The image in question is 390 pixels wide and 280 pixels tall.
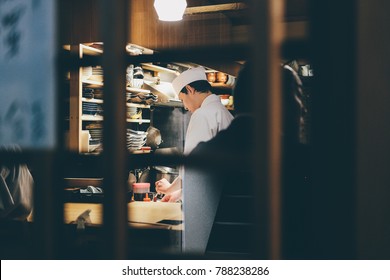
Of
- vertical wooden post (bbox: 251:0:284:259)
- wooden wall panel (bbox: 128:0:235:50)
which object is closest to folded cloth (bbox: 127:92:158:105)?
wooden wall panel (bbox: 128:0:235:50)

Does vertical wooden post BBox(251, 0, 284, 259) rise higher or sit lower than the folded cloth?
lower

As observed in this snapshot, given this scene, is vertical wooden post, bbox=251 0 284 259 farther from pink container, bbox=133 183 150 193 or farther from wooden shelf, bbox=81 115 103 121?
wooden shelf, bbox=81 115 103 121

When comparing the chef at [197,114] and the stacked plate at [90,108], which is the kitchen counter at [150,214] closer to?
the chef at [197,114]

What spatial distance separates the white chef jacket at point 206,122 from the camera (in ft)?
14.4

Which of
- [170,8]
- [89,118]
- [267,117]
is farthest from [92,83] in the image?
[267,117]

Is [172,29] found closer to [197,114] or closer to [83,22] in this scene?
[83,22]

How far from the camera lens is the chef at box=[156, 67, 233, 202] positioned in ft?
14.4

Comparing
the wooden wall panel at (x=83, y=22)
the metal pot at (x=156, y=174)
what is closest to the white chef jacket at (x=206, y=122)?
the metal pot at (x=156, y=174)

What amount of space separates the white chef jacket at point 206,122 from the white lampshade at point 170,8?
126 centimetres

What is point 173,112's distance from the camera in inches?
305

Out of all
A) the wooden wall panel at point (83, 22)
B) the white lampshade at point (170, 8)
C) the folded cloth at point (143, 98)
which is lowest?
the folded cloth at point (143, 98)

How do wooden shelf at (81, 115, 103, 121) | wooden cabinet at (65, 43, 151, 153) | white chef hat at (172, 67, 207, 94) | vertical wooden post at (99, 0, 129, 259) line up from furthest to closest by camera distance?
wooden shelf at (81, 115, 103, 121)
wooden cabinet at (65, 43, 151, 153)
white chef hat at (172, 67, 207, 94)
vertical wooden post at (99, 0, 129, 259)

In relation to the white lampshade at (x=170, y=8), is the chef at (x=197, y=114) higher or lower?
lower

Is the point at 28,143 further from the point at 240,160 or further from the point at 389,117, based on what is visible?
the point at 389,117
